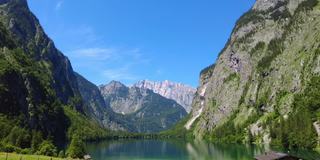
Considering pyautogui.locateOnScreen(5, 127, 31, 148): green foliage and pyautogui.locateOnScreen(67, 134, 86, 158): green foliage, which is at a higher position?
pyautogui.locateOnScreen(5, 127, 31, 148): green foliage

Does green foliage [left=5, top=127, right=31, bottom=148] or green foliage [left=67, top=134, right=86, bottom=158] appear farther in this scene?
green foliage [left=5, top=127, right=31, bottom=148]

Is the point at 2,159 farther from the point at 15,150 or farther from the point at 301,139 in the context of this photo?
the point at 301,139

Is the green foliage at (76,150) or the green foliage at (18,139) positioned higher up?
the green foliage at (18,139)

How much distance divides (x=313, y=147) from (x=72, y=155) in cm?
9803

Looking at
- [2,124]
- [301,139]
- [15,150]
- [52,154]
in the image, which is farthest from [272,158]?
[2,124]

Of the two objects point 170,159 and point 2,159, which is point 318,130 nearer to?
point 170,159

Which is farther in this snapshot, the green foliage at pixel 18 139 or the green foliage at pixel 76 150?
the green foliage at pixel 18 139

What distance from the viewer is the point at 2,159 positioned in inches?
3797

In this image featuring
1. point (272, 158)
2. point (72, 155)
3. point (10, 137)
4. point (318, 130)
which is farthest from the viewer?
point (318, 130)

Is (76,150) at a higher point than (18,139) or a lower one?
lower

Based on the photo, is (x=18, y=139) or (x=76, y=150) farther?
(x=18, y=139)

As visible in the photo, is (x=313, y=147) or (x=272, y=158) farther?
(x=313, y=147)

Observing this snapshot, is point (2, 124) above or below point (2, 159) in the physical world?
above

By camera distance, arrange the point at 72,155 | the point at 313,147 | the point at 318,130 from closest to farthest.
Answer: the point at 72,155
the point at 313,147
the point at 318,130
